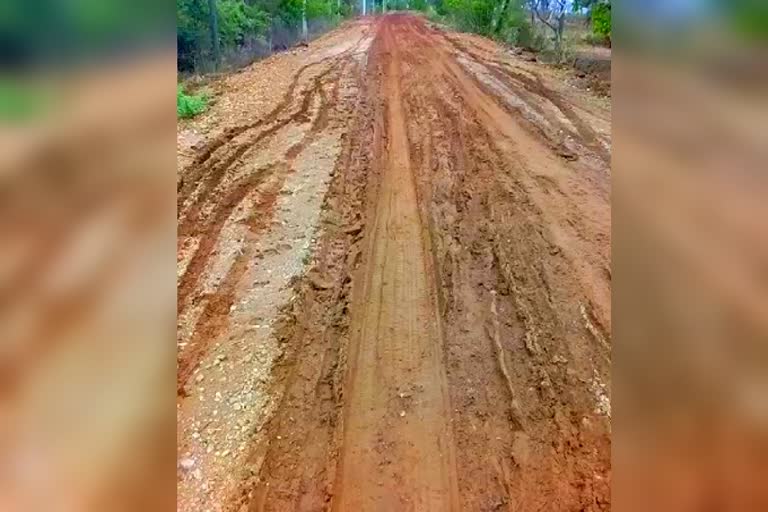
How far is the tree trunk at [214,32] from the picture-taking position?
1.21 metres

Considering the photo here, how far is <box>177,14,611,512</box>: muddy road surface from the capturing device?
1.10 metres

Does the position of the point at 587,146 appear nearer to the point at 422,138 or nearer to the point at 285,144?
the point at 422,138

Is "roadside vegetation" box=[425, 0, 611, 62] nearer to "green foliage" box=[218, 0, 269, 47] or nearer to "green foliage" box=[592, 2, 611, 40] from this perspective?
"green foliage" box=[592, 2, 611, 40]

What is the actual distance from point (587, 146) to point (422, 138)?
46cm
